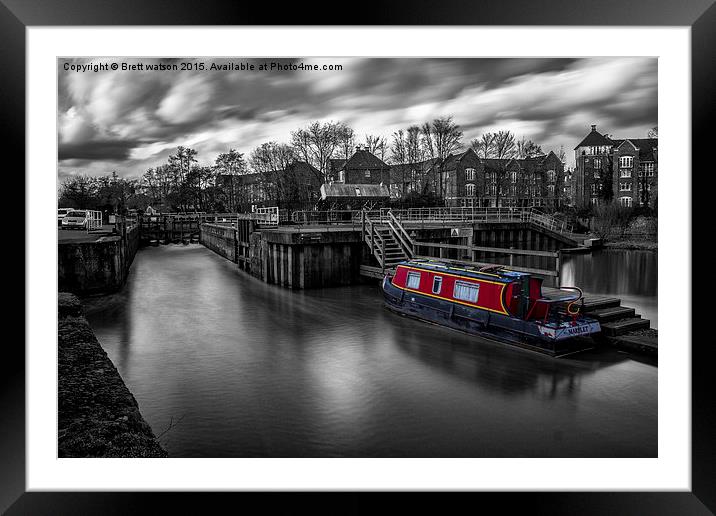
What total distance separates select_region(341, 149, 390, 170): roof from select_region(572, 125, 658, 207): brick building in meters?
8.65

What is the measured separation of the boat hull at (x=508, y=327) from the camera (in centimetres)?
981

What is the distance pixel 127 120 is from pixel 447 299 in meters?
7.77

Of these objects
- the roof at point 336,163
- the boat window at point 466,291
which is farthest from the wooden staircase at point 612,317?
the roof at point 336,163

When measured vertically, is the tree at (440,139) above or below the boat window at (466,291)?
above

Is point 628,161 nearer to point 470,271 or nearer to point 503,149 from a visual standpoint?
point 470,271

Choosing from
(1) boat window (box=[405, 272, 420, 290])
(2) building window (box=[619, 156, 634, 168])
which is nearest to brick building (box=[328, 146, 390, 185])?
(1) boat window (box=[405, 272, 420, 290])

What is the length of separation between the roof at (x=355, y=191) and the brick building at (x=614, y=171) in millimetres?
13377

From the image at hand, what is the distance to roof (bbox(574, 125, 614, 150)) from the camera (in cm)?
1052

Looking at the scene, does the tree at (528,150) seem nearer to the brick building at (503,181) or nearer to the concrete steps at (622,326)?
the brick building at (503,181)

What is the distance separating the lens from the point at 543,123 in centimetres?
1028

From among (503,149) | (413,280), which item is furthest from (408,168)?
(413,280)

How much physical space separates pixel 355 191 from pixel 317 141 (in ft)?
40.0
